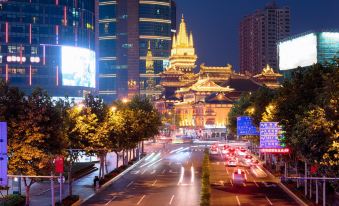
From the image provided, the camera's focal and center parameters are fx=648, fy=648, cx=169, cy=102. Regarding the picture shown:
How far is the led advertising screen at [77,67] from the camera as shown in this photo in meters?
179

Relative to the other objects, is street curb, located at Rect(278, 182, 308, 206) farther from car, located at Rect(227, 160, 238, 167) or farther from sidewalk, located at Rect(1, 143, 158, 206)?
car, located at Rect(227, 160, 238, 167)

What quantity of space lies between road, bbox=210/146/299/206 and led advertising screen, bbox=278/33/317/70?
111 m

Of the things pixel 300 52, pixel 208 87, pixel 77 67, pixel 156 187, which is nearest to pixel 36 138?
pixel 156 187

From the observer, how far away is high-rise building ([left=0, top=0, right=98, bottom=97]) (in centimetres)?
18112

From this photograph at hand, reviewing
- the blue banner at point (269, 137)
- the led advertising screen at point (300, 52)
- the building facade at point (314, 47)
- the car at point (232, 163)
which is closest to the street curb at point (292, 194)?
the blue banner at point (269, 137)

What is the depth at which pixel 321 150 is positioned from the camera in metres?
36.3

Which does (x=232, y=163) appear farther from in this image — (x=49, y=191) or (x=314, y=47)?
(x=314, y=47)

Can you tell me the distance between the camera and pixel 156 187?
6012cm

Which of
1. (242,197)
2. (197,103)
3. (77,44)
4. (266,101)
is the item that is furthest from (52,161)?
(77,44)

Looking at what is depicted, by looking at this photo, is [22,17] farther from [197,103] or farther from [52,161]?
[52,161]

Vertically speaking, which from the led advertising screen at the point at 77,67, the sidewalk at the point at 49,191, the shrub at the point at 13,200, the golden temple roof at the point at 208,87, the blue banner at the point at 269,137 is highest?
the led advertising screen at the point at 77,67

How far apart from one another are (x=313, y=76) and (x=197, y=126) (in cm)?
13587

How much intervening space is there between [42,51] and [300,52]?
244 ft

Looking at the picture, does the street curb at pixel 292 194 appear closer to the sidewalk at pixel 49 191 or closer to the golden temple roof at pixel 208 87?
the sidewalk at pixel 49 191
